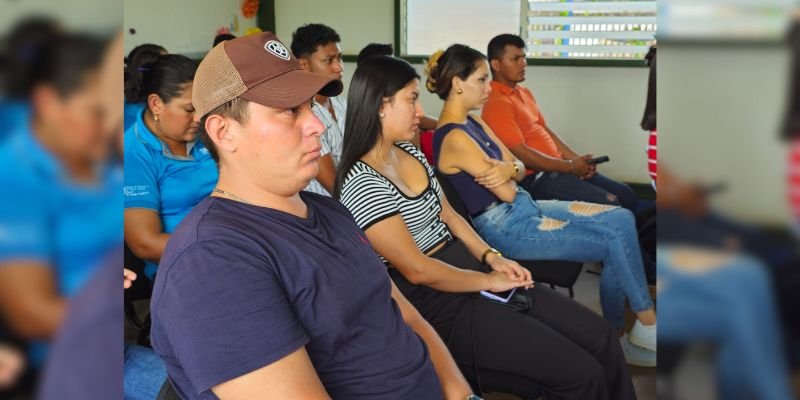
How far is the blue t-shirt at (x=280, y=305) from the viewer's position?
1091mm

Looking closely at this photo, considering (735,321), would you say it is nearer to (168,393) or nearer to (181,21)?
(168,393)

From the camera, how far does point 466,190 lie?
2717 millimetres

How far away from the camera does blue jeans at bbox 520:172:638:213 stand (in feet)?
11.4

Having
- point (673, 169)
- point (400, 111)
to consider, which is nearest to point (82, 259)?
point (673, 169)

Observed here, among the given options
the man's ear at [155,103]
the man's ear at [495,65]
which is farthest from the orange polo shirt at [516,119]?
the man's ear at [155,103]

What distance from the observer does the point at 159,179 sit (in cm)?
224

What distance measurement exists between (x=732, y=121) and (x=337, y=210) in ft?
4.29

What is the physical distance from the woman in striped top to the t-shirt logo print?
64cm

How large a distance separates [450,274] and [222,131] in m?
0.89

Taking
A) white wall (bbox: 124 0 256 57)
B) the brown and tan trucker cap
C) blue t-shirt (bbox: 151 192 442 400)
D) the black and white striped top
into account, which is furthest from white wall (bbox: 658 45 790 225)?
white wall (bbox: 124 0 256 57)

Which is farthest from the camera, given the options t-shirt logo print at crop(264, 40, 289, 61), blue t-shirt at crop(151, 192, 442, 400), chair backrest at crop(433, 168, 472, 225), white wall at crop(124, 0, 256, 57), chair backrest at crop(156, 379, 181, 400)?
white wall at crop(124, 0, 256, 57)

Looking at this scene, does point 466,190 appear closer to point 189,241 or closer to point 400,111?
point 400,111

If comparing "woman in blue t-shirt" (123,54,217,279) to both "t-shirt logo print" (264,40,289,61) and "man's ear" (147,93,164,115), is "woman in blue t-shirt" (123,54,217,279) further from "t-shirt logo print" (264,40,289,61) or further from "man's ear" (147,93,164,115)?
"t-shirt logo print" (264,40,289,61)

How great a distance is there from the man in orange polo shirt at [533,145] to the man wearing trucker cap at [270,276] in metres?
2.19
